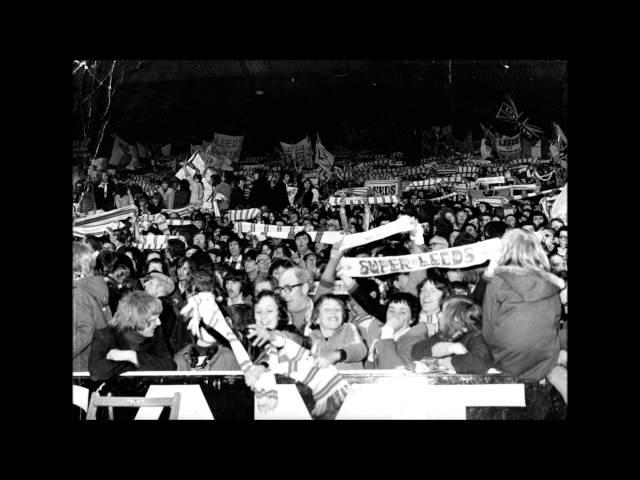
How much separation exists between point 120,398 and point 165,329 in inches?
20.5

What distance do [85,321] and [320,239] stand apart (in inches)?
64.0

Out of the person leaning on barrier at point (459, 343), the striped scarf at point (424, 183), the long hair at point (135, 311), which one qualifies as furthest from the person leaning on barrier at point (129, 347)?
the striped scarf at point (424, 183)

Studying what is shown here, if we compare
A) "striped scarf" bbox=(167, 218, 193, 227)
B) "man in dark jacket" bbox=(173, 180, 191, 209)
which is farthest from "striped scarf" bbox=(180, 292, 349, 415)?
"man in dark jacket" bbox=(173, 180, 191, 209)

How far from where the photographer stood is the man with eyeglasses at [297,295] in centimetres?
518

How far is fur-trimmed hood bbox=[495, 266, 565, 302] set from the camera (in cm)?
502

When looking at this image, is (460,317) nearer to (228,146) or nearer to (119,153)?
(228,146)

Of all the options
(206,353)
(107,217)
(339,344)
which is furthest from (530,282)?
(107,217)

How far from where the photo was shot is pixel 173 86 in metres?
5.43

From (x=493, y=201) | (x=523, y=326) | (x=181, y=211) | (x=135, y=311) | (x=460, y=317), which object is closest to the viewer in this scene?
(x=523, y=326)

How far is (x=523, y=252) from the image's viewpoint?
514cm

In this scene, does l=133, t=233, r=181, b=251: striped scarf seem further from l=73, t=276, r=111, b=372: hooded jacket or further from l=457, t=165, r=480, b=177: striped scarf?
l=457, t=165, r=480, b=177: striped scarf

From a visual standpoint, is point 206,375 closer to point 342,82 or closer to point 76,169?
point 76,169

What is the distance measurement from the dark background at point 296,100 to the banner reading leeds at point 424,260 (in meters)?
0.76

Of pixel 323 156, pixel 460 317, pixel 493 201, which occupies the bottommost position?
pixel 460 317
